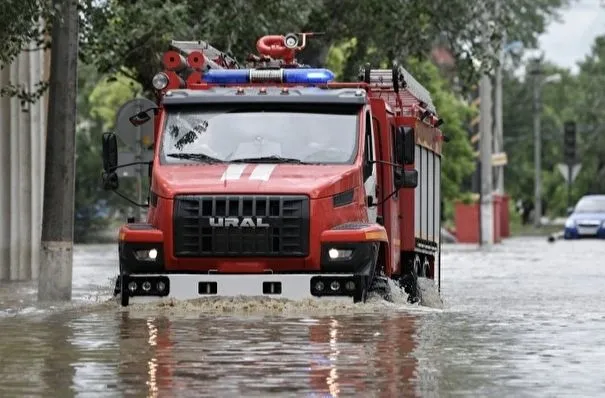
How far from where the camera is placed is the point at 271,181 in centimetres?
2059

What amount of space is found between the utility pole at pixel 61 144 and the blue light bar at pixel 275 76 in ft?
8.68

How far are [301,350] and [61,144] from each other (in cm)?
874

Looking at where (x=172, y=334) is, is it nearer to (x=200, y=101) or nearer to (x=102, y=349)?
(x=102, y=349)

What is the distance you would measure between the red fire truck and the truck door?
0.09 feet

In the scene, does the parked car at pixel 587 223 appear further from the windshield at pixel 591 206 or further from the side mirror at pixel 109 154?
the side mirror at pixel 109 154

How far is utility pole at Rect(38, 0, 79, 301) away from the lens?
24.5 m

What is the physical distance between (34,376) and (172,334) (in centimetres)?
392

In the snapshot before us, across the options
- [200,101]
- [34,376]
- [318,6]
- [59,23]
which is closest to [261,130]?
[200,101]

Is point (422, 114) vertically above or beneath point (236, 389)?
above

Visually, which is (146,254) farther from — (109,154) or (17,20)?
(17,20)

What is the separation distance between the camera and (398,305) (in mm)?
21703

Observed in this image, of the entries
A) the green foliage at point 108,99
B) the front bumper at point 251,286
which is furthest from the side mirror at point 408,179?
the green foliage at point 108,99

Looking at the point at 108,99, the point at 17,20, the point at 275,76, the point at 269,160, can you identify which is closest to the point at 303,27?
the point at 17,20

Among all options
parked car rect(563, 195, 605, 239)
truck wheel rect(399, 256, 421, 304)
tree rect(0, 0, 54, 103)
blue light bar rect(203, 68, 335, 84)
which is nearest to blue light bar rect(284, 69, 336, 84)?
blue light bar rect(203, 68, 335, 84)
